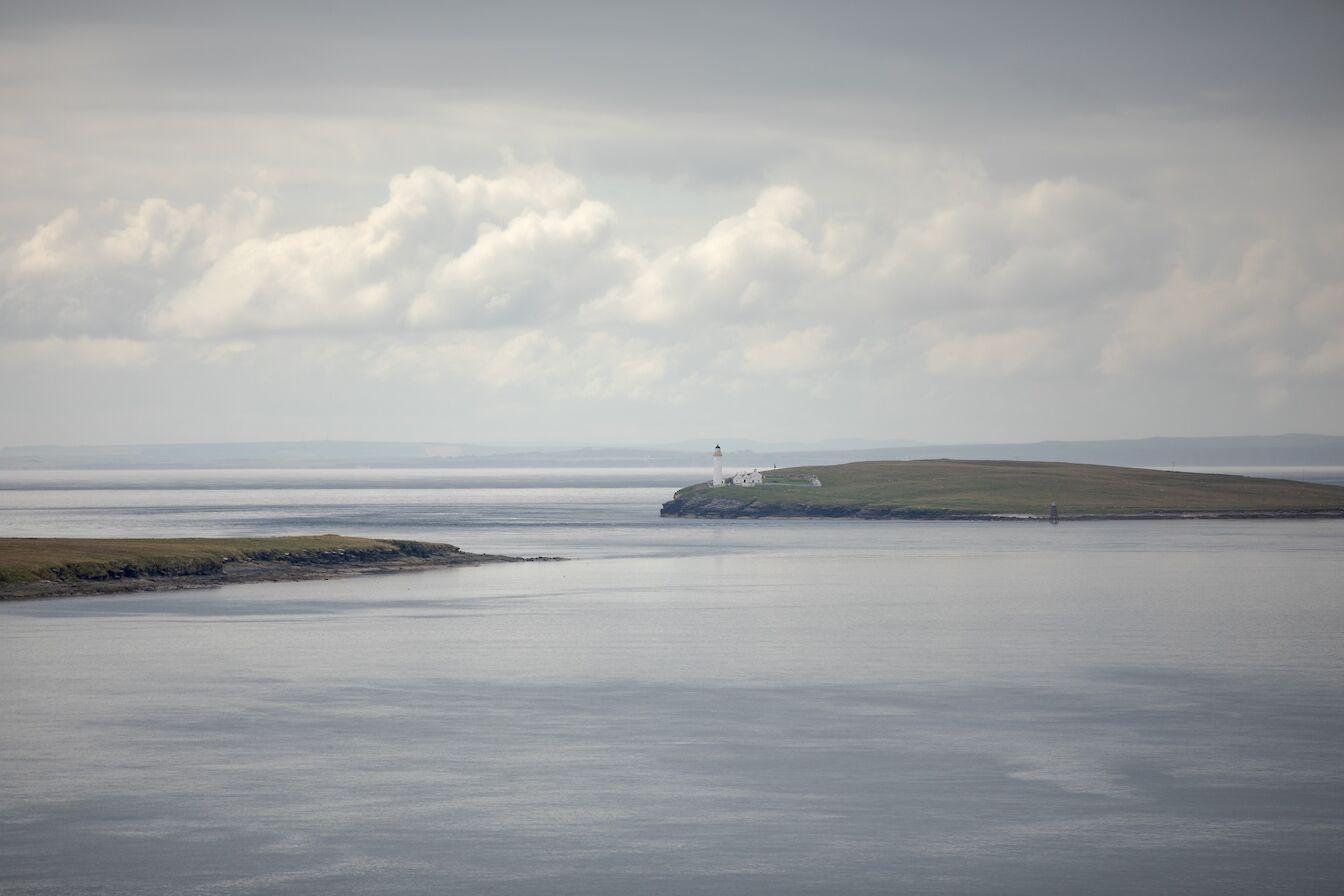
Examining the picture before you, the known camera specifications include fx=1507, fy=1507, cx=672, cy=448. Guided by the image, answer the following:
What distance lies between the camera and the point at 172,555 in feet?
315

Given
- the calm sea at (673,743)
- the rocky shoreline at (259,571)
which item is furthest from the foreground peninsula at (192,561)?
the calm sea at (673,743)

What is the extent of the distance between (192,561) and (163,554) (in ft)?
6.36

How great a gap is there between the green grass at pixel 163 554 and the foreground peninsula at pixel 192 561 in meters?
0.06

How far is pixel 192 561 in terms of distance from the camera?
95.8 meters

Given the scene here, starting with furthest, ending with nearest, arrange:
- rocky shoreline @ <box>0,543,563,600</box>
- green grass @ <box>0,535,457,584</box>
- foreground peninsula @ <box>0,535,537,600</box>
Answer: green grass @ <box>0,535,457,584</box>, foreground peninsula @ <box>0,535,537,600</box>, rocky shoreline @ <box>0,543,563,600</box>

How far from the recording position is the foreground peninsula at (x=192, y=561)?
8675 centimetres

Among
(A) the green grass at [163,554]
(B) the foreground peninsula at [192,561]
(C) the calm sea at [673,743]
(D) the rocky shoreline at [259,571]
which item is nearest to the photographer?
(C) the calm sea at [673,743]

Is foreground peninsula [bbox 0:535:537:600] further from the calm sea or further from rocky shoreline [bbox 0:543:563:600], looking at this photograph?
the calm sea

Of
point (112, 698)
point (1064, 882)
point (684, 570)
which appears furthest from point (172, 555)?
point (1064, 882)

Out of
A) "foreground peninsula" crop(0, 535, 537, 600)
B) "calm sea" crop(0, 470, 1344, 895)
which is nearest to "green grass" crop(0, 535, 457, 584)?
"foreground peninsula" crop(0, 535, 537, 600)

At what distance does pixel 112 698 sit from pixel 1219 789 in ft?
112

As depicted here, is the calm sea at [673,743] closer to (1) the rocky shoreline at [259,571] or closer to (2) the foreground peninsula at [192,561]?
(1) the rocky shoreline at [259,571]

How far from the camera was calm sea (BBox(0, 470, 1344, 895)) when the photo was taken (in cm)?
2986

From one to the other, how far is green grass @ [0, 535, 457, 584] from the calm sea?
730 centimetres
